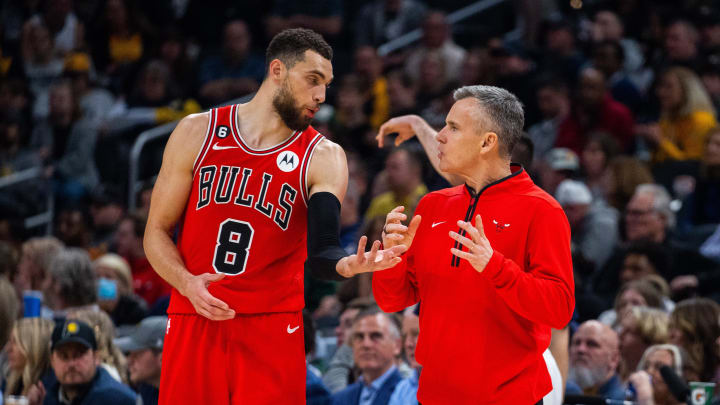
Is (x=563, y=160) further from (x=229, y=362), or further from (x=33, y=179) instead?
(x=229, y=362)

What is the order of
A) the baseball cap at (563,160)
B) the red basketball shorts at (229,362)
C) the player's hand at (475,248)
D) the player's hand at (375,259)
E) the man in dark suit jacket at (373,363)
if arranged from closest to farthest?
the player's hand at (475,248)
the player's hand at (375,259)
the red basketball shorts at (229,362)
the man in dark suit jacket at (373,363)
the baseball cap at (563,160)

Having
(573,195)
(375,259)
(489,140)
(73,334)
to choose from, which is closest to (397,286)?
(375,259)

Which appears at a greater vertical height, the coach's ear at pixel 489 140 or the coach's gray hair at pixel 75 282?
the coach's ear at pixel 489 140

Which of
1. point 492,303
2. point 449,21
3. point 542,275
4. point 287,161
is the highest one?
point 449,21

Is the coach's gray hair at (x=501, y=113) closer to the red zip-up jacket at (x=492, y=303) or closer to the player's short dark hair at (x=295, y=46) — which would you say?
the red zip-up jacket at (x=492, y=303)

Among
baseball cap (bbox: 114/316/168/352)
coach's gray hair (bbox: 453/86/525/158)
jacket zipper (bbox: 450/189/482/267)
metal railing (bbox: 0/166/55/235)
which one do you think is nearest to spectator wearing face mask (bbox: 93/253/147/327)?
baseball cap (bbox: 114/316/168/352)

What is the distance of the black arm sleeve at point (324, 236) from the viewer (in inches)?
170

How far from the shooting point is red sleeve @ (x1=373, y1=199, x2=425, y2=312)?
4.32 m

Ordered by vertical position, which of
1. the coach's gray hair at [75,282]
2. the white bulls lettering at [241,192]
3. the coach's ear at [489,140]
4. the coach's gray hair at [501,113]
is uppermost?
the coach's gray hair at [501,113]

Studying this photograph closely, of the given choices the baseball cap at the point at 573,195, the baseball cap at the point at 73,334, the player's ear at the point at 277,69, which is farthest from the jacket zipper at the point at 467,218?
the baseball cap at the point at 573,195

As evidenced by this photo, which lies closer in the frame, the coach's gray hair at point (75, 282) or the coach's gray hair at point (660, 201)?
the coach's gray hair at point (75, 282)

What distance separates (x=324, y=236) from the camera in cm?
439

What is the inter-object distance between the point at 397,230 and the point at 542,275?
0.57 metres

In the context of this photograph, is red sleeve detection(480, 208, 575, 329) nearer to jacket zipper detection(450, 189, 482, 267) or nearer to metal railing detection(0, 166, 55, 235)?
jacket zipper detection(450, 189, 482, 267)
